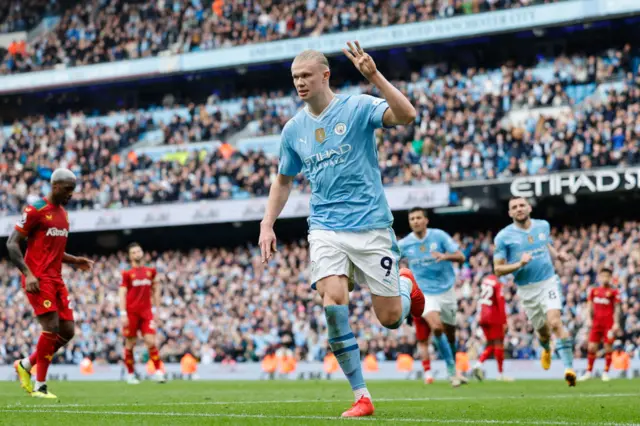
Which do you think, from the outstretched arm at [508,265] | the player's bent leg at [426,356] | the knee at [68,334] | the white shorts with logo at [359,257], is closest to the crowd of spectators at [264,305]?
the player's bent leg at [426,356]

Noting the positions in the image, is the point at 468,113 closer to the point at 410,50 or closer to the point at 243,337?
the point at 410,50

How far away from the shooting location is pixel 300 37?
127ft

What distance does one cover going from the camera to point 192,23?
42.6 meters

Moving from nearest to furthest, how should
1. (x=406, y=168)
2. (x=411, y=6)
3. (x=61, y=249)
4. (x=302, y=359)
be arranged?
(x=61, y=249) → (x=302, y=359) → (x=406, y=168) → (x=411, y=6)

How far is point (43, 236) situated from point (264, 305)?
64.5 ft

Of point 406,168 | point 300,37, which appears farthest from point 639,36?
point 300,37

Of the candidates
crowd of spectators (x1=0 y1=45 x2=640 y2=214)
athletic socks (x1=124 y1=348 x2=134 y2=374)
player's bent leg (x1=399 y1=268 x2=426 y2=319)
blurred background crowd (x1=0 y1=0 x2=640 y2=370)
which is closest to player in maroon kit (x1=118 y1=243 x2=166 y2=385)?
athletic socks (x1=124 y1=348 x2=134 y2=374)

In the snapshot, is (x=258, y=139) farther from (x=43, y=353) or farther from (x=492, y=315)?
(x=43, y=353)

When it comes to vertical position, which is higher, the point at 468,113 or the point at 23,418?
the point at 468,113

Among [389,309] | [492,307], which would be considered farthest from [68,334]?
[492,307]

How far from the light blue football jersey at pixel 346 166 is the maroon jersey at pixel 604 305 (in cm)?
1188

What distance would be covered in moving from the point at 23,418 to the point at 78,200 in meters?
31.4

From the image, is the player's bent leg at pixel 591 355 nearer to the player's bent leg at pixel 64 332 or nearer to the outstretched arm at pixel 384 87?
the player's bent leg at pixel 64 332

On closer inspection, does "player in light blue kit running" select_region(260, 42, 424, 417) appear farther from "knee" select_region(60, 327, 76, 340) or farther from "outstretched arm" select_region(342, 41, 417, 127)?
"knee" select_region(60, 327, 76, 340)
